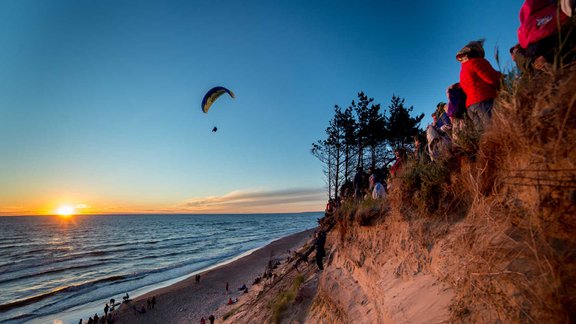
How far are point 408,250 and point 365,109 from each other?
21791 mm

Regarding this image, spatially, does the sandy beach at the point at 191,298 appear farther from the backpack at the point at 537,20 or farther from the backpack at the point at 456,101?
the backpack at the point at 537,20

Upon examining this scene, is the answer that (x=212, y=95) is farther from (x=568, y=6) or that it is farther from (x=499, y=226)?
(x=499, y=226)

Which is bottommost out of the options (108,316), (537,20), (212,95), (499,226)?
(108,316)

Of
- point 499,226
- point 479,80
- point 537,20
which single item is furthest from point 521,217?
point 537,20

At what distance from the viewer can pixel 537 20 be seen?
3.11 meters

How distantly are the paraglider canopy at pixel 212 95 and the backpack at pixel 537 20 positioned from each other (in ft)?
54.9

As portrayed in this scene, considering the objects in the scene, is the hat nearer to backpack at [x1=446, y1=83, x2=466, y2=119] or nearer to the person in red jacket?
the person in red jacket

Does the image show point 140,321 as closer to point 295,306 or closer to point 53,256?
point 295,306

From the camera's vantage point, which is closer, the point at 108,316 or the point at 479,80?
the point at 479,80

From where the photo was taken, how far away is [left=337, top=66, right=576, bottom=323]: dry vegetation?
160 cm

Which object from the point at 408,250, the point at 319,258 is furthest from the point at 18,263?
the point at 408,250

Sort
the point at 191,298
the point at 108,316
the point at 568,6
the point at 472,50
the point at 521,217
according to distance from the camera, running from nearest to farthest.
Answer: the point at 521,217 → the point at 568,6 → the point at 472,50 → the point at 108,316 → the point at 191,298

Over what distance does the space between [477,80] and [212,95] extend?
1830 centimetres

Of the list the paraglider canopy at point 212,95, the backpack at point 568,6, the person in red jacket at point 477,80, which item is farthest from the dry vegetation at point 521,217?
the paraglider canopy at point 212,95
